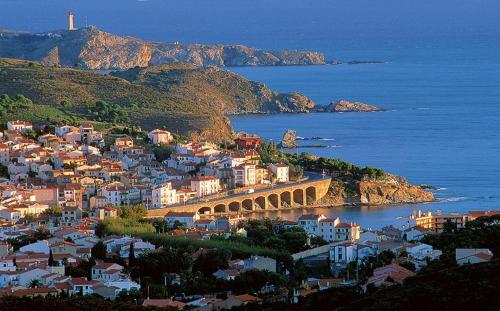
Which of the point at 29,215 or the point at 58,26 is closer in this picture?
the point at 29,215

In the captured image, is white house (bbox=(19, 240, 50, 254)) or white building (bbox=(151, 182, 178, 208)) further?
white building (bbox=(151, 182, 178, 208))

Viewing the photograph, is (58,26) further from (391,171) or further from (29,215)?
(29,215)

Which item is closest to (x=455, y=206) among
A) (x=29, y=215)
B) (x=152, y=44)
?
(x=29, y=215)

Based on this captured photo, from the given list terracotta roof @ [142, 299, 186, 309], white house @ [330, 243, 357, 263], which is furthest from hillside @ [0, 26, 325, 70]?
terracotta roof @ [142, 299, 186, 309]

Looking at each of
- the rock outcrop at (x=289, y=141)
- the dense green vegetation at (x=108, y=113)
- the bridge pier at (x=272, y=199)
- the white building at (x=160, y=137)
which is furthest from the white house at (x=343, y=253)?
the dense green vegetation at (x=108, y=113)

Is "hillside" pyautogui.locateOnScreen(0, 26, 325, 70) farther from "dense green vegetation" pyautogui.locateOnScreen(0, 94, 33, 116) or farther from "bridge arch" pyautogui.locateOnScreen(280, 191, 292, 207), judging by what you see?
"bridge arch" pyautogui.locateOnScreen(280, 191, 292, 207)

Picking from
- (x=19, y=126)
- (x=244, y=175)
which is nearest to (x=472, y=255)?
(x=244, y=175)

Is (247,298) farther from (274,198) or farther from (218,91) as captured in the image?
(218,91)
